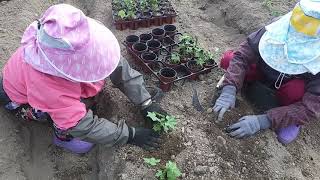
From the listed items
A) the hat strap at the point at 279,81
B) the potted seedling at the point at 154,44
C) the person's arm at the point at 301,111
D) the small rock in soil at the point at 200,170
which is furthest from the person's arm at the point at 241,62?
the potted seedling at the point at 154,44

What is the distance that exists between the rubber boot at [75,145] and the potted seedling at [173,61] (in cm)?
98

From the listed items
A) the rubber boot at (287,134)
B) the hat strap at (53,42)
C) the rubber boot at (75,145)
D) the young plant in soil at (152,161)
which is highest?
the hat strap at (53,42)

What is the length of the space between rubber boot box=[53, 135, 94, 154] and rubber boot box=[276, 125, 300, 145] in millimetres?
1450

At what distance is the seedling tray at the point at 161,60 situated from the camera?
3.30 m

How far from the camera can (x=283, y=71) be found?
2.65 metres

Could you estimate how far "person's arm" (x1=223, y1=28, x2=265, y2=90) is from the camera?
3.04m

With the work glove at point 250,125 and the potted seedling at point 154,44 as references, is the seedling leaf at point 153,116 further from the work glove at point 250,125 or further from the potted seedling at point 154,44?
the potted seedling at point 154,44

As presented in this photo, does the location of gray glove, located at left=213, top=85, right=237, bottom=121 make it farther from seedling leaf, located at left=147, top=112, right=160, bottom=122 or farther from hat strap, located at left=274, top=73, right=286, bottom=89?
seedling leaf, located at left=147, top=112, right=160, bottom=122

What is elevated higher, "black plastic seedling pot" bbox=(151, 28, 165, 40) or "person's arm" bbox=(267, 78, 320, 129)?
"person's arm" bbox=(267, 78, 320, 129)

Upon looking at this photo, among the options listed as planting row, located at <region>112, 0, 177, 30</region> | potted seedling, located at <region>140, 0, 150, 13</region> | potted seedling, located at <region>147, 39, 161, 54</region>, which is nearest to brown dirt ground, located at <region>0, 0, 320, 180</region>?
potted seedling, located at <region>147, 39, 161, 54</region>

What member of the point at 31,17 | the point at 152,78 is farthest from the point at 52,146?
the point at 31,17

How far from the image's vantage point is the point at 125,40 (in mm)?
3693

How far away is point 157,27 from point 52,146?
1.64 metres

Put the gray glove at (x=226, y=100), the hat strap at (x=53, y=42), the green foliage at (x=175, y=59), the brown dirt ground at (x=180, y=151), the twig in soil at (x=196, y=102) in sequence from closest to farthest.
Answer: the hat strap at (x=53, y=42) < the brown dirt ground at (x=180, y=151) < the gray glove at (x=226, y=100) < the twig in soil at (x=196, y=102) < the green foliage at (x=175, y=59)
